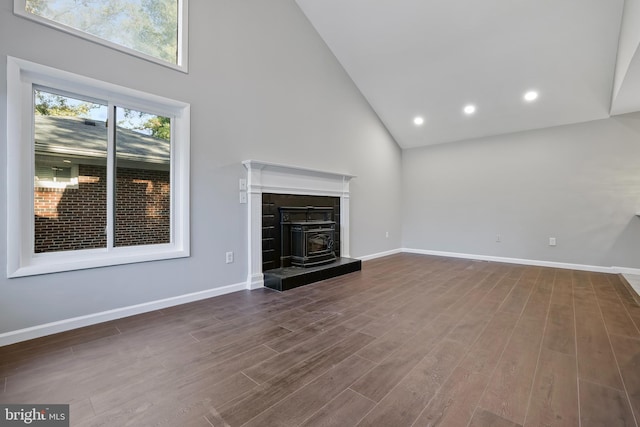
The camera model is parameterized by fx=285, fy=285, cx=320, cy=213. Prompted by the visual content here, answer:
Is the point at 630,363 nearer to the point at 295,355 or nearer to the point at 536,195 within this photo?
the point at 295,355

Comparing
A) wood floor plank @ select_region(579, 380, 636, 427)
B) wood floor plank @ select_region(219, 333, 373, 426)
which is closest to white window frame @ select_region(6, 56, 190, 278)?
wood floor plank @ select_region(219, 333, 373, 426)

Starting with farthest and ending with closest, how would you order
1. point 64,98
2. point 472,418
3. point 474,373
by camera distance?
1. point 64,98
2. point 474,373
3. point 472,418

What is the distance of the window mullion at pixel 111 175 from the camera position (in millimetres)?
2650

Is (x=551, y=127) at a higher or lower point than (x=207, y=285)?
higher

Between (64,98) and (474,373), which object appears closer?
(474,373)

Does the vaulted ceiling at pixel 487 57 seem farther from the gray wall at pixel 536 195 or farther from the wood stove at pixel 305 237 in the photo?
the wood stove at pixel 305 237

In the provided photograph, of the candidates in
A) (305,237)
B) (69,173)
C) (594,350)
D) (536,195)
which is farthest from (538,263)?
(69,173)

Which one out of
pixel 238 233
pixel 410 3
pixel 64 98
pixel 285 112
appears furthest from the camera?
pixel 285 112

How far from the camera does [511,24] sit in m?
3.66

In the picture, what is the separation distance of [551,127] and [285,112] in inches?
182

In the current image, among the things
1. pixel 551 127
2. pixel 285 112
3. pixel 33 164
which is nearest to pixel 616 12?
pixel 551 127

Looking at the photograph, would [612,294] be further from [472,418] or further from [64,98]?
Result: [64,98]

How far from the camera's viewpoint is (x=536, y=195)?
5.09 metres

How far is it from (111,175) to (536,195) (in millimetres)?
6312
